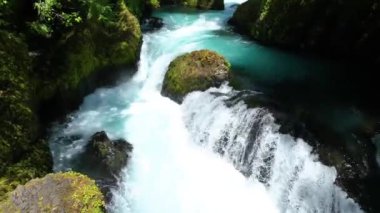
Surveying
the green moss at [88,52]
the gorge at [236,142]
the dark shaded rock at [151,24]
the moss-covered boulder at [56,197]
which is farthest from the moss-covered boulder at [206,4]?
the moss-covered boulder at [56,197]

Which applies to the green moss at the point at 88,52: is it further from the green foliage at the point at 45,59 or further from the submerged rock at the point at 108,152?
the submerged rock at the point at 108,152

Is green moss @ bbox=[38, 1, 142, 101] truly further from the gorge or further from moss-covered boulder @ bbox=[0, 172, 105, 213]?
moss-covered boulder @ bbox=[0, 172, 105, 213]

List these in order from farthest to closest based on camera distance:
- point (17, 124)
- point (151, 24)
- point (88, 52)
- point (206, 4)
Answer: point (206, 4) < point (151, 24) < point (88, 52) < point (17, 124)

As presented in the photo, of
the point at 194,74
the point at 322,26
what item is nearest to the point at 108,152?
the point at 194,74

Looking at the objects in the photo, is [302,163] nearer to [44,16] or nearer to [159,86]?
[159,86]

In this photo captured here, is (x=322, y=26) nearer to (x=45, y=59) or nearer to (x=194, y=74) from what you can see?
(x=194, y=74)

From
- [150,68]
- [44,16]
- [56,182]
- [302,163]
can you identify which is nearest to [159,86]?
[150,68]
